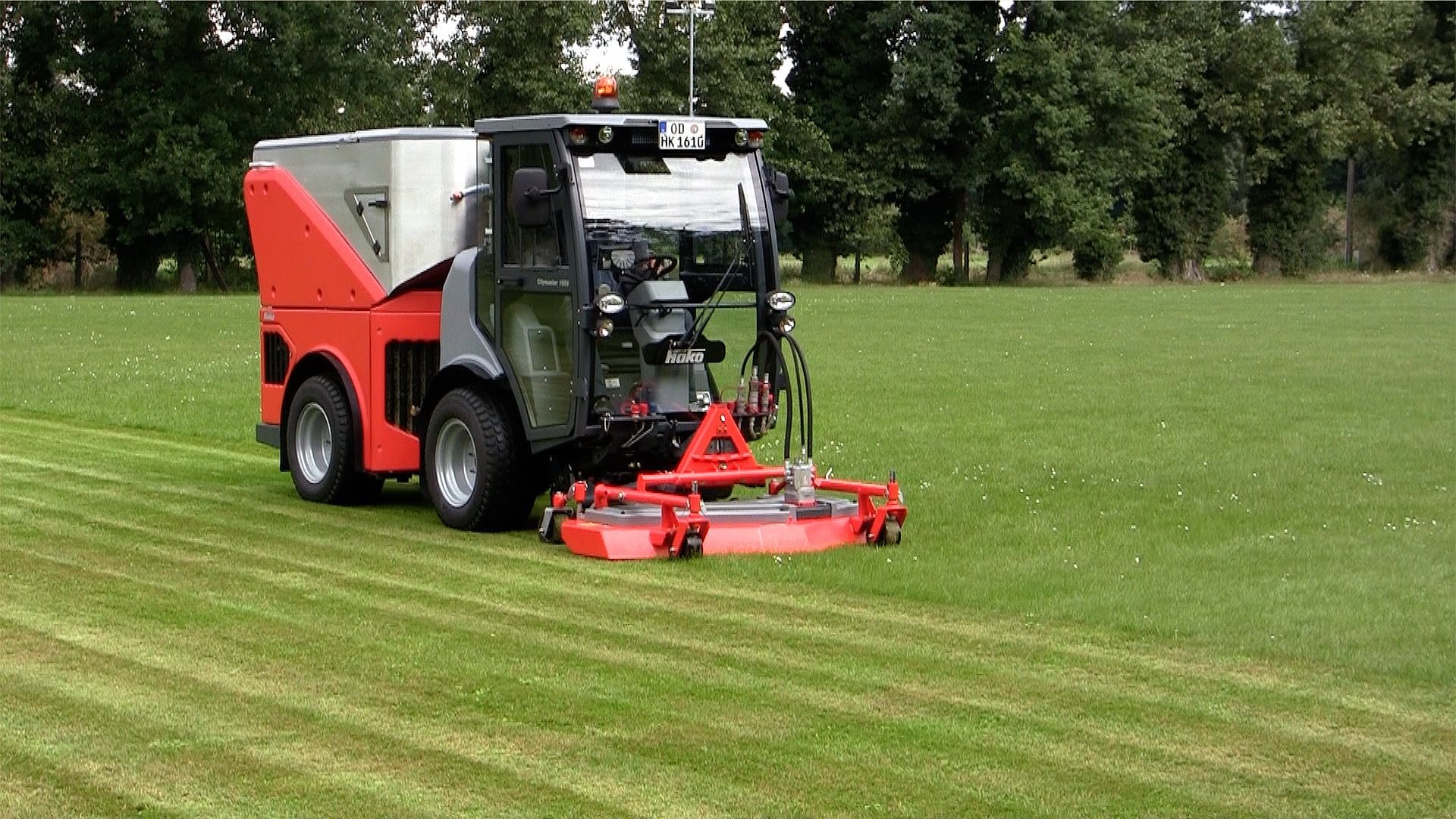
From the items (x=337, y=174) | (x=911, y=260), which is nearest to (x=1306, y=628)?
(x=337, y=174)

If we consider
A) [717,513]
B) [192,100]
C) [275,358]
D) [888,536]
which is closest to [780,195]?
[717,513]

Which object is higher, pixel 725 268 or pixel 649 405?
pixel 725 268

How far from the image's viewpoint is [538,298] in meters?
13.0

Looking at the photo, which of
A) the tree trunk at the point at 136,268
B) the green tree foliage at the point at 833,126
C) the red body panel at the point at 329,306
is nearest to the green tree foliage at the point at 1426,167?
the green tree foliage at the point at 833,126

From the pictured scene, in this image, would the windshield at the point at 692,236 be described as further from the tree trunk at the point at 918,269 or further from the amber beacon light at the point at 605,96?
the tree trunk at the point at 918,269

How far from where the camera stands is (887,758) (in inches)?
294

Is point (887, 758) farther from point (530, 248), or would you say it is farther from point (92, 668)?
point (530, 248)

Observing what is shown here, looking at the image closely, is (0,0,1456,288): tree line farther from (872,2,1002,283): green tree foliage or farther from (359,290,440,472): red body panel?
(359,290,440,472): red body panel

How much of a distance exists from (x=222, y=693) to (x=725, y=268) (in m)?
5.64

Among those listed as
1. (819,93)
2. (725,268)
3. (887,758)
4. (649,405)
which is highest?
(819,93)

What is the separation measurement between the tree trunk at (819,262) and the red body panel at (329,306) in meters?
56.8

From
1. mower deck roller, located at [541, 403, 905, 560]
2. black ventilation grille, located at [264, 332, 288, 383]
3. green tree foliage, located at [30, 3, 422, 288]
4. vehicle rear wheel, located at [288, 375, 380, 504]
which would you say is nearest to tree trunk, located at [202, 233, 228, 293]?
green tree foliage, located at [30, 3, 422, 288]

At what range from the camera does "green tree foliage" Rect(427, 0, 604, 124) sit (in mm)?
64438

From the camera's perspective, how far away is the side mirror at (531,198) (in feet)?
41.1
